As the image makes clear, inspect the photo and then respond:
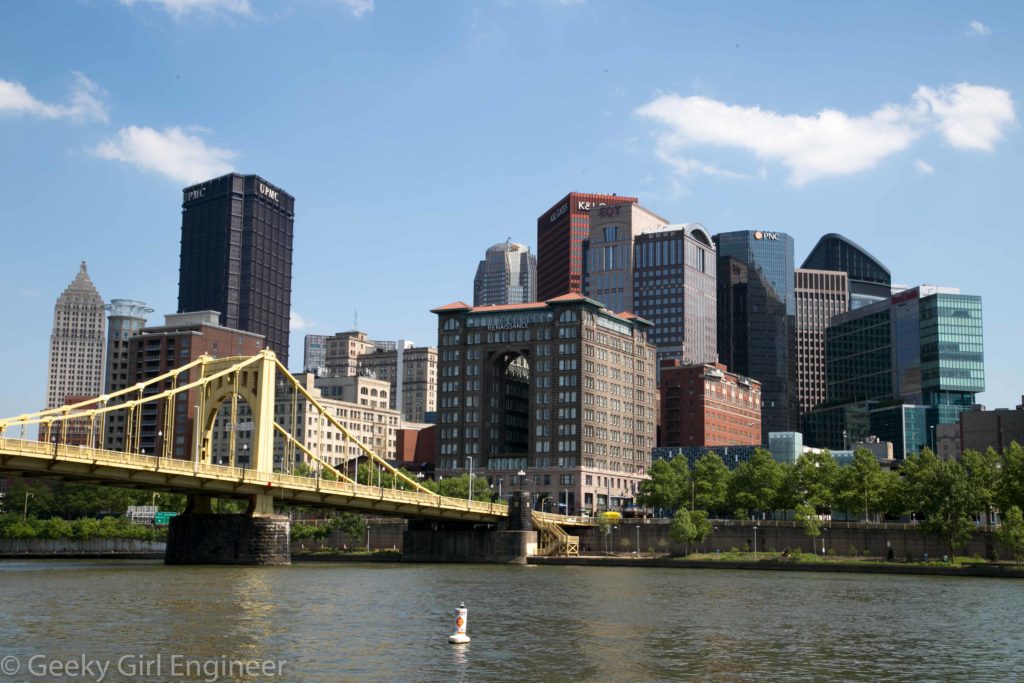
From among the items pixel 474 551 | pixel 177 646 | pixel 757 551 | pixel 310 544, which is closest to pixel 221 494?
pixel 474 551

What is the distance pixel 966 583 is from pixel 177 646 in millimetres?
77679

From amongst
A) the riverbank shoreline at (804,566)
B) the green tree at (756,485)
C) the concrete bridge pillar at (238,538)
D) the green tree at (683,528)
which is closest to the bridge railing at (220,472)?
the concrete bridge pillar at (238,538)

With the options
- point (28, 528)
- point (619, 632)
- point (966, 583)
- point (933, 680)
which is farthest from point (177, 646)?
point (28, 528)

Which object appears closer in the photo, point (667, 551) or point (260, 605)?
point (260, 605)

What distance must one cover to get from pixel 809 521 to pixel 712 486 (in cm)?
2387

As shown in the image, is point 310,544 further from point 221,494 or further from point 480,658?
point 480,658

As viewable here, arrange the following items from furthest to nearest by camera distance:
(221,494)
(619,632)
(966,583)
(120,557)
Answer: (120,557) < (221,494) < (966,583) < (619,632)

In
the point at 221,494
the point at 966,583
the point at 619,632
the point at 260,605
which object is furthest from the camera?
the point at 221,494

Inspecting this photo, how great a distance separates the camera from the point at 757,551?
158125 millimetres

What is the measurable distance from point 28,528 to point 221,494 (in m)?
73.2

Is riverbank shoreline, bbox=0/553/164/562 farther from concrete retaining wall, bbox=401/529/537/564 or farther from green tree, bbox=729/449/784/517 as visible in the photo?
green tree, bbox=729/449/784/517

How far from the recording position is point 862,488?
153500 millimetres

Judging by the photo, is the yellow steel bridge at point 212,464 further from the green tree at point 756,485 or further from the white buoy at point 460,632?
the white buoy at point 460,632

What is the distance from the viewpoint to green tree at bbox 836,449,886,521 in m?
152
